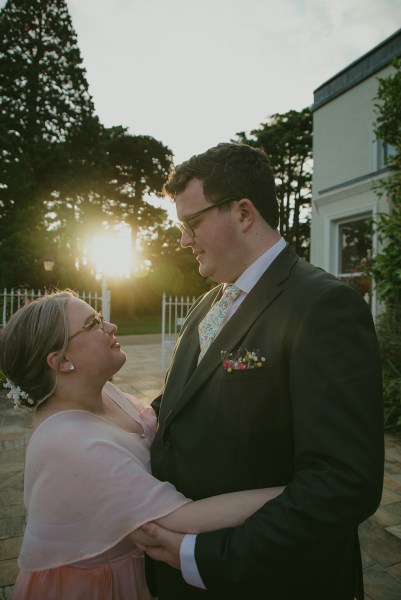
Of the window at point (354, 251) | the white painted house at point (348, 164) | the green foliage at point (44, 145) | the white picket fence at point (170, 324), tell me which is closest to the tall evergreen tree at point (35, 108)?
the green foliage at point (44, 145)

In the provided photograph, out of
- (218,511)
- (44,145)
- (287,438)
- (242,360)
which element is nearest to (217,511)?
(218,511)

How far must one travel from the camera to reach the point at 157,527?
1.38m

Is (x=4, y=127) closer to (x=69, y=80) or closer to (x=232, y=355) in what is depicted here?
(x=69, y=80)

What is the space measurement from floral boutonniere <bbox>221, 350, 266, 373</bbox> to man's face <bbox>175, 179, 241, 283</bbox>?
16.5 inches

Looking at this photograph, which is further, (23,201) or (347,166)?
(23,201)

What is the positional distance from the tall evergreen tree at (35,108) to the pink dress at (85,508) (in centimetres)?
1967

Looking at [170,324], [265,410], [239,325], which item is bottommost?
[170,324]

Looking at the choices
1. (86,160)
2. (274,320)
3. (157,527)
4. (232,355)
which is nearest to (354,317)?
(274,320)

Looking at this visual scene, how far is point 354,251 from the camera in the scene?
8.66 m

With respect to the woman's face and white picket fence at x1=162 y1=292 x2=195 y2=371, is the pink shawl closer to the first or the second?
the woman's face

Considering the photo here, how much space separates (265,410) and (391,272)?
17.0 ft

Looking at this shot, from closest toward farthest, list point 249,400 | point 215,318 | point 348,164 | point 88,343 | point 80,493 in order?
point 249,400 → point 80,493 → point 215,318 → point 88,343 → point 348,164

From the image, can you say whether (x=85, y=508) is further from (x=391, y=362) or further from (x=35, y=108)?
(x=35, y=108)

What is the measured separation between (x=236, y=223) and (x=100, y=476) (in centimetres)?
113
